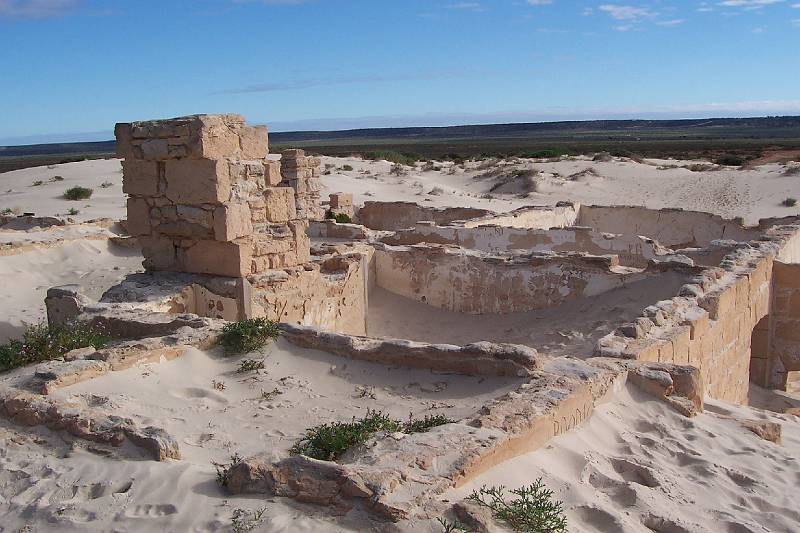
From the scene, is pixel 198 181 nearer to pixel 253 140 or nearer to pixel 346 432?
pixel 253 140

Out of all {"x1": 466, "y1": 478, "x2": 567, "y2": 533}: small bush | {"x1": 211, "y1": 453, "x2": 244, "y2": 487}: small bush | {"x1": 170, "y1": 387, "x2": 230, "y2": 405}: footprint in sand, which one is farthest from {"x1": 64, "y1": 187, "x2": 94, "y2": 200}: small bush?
{"x1": 466, "y1": 478, "x2": 567, "y2": 533}: small bush

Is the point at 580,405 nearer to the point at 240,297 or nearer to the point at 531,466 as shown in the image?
the point at 531,466

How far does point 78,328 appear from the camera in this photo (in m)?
5.91

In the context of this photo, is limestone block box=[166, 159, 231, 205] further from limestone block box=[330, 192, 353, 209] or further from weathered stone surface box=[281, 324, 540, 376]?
limestone block box=[330, 192, 353, 209]

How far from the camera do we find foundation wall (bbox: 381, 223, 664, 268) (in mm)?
12117

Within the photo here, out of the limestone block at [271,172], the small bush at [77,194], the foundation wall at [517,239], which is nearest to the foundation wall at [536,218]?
the foundation wall at [517,239]

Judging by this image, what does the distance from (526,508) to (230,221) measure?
4593 millimetres

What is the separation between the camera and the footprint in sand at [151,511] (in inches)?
125

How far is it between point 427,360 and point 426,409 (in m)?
0.70

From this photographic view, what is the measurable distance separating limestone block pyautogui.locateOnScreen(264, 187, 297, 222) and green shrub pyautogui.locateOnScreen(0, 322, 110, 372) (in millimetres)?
2243

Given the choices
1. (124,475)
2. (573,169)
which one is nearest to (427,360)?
(124,475)

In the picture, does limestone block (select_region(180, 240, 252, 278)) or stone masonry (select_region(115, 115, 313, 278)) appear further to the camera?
limestone block (select_region(180, 240, 252, 278))

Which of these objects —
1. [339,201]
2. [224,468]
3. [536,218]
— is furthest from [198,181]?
[339,201]

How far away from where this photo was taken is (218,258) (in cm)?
713
